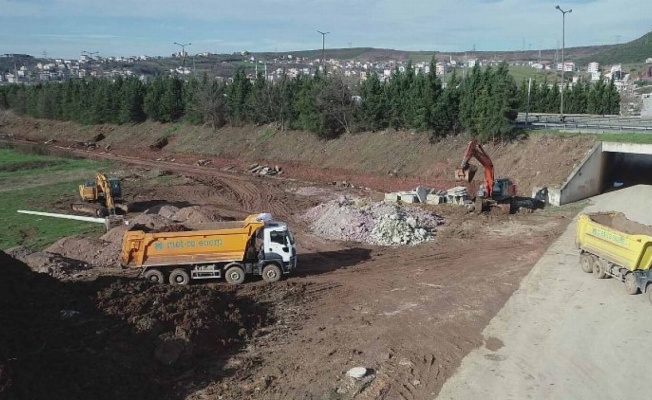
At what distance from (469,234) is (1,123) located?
100 metres

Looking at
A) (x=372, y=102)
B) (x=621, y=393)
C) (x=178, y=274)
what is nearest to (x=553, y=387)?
(x=621, y=393)

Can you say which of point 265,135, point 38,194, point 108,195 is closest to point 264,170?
point 265,135

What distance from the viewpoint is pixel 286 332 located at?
17.4 metres

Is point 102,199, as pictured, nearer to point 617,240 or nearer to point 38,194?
point 38,194

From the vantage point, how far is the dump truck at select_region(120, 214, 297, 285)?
2135 cm

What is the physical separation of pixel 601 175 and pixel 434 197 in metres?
12.1

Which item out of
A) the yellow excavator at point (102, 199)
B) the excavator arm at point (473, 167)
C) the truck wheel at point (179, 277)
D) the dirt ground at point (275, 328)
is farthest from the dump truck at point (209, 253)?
the yellow excavator at point (102, 199)

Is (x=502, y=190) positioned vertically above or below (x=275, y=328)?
above

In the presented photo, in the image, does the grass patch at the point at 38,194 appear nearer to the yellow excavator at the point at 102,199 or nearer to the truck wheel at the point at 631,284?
the yellow excavator at the point at 102,199

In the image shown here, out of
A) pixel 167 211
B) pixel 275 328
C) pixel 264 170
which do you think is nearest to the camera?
pixel 275 328

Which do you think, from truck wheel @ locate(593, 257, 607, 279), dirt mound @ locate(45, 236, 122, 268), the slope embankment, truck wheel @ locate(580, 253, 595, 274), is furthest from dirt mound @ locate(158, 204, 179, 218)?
truck wheel @ locate(593, 257, 607, 279)

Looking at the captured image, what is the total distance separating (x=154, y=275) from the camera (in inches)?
848

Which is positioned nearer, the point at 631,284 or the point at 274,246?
the point at 631,284

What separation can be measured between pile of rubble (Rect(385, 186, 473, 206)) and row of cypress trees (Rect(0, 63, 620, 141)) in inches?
390
